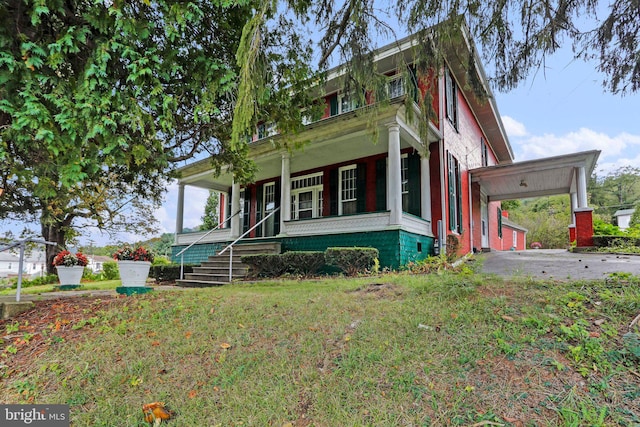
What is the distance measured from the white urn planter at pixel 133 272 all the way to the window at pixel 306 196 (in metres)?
6.75

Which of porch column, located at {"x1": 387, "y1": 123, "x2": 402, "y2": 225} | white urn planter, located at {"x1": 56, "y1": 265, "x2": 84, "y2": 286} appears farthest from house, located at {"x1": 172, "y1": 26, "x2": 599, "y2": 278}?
white urn planter, located at {"x1": 56, "y1": 265, "x2": 84, "y2": 286}

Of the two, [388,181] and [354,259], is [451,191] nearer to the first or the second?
[388,181]

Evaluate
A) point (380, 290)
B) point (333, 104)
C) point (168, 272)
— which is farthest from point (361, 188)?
point (380, 290)

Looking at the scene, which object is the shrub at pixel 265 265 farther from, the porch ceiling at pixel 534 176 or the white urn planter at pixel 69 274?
the porch ceiling at pixel 534 176

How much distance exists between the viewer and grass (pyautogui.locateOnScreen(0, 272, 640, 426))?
2264 millimetres

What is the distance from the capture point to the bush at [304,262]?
27.1ft

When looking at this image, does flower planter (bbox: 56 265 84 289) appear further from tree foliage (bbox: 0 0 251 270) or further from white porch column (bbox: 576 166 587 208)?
white porch column (bbox: 576 166 587 208)

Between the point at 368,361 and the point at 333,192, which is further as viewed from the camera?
the point at 333,192

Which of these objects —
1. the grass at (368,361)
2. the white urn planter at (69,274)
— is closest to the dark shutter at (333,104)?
the white urn planter at (69,274)

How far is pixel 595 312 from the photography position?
10.2 ft

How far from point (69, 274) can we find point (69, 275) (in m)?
0.03

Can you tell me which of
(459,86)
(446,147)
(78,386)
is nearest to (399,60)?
(78,386)

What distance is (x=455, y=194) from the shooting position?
1116 cm

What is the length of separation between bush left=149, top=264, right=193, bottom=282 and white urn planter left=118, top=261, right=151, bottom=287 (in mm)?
4038
